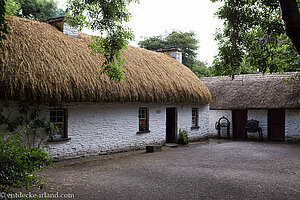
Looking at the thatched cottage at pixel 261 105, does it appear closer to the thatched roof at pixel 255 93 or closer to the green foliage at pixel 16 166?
the thatched roof at pixel 255 93

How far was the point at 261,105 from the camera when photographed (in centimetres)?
1678

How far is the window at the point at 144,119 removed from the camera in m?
13.4

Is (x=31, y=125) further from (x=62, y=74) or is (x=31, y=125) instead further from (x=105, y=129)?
(x=105, y=129)

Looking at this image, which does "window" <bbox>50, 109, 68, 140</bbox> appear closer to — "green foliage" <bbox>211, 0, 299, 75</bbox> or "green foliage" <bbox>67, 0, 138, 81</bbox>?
"green foliage" <bbox>67, 0, 138, 81</bbox>

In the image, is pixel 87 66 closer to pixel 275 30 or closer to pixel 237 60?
pixel 237 60

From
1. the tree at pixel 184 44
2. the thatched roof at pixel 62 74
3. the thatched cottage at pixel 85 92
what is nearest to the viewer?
the thatched roof at pixel 62 74

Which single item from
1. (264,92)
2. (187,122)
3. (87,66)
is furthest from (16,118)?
(264,92)

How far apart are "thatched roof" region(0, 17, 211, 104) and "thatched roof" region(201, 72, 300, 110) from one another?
195 inches

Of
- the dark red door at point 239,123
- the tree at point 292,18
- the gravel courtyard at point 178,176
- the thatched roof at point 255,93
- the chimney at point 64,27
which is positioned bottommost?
the gravel courtyard at point 178,176

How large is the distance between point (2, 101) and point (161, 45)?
24762 mm

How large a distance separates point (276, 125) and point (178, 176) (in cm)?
1140

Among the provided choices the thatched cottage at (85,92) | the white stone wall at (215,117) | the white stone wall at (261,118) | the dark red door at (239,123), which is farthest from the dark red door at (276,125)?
the thatched cottage at (85,92)

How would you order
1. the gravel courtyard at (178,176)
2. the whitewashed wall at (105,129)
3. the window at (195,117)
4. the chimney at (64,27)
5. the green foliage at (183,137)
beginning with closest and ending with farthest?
1. the gravel courtyard at (178,176)
2. the whitewashed wall at (105,129)
3. the chimney at (64,27)
4. the green foliage at (183,137)
5. the window at (195,117)

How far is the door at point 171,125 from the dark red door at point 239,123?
5.27 metres
